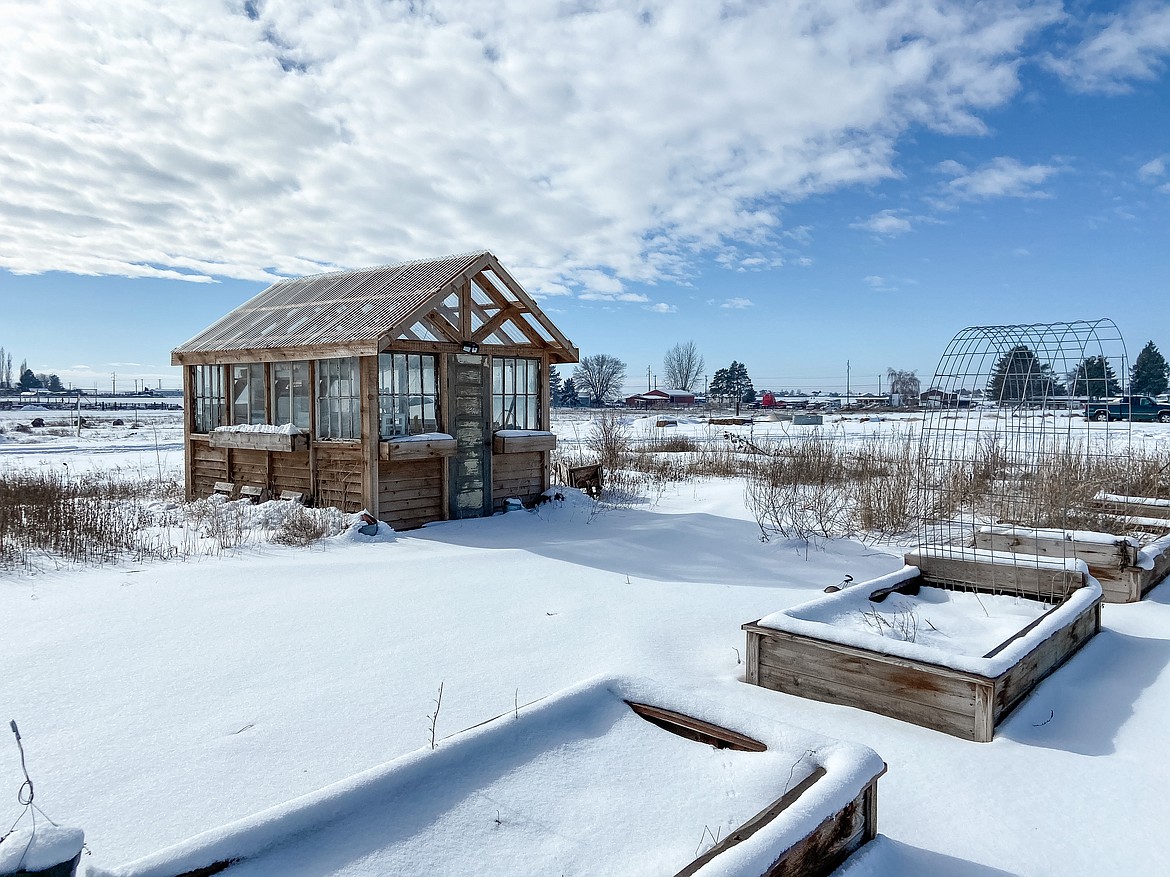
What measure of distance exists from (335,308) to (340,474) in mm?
2766

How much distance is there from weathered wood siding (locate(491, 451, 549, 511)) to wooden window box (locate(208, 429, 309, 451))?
2934 millimetres

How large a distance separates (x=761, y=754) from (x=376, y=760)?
1.80 meters

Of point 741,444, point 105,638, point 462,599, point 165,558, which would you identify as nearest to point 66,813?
point 105,638

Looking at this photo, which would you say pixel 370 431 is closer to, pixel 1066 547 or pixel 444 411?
pixel 444 411

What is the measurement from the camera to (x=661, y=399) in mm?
90000

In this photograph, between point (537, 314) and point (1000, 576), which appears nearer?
point (1000, 576)

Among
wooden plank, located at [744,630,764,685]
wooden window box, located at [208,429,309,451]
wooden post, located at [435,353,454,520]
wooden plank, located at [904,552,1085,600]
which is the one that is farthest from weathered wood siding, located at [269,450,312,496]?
wooden plank, located at [904,552,1085,600]

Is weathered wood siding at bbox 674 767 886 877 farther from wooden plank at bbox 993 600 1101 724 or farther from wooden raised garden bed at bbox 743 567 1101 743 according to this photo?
wooden plank at bbox 993 600 1101 724

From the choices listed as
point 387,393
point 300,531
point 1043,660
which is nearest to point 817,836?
point 1043,660

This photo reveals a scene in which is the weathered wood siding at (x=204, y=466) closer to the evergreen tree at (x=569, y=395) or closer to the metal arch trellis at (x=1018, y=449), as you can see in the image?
the metal arch trellis at (x=1018, y=449)

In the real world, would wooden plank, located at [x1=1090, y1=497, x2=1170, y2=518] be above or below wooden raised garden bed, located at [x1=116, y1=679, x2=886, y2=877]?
above

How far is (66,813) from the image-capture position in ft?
10.1

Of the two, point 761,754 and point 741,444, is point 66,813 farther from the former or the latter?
point 741,444

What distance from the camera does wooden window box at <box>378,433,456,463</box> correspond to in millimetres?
9977
